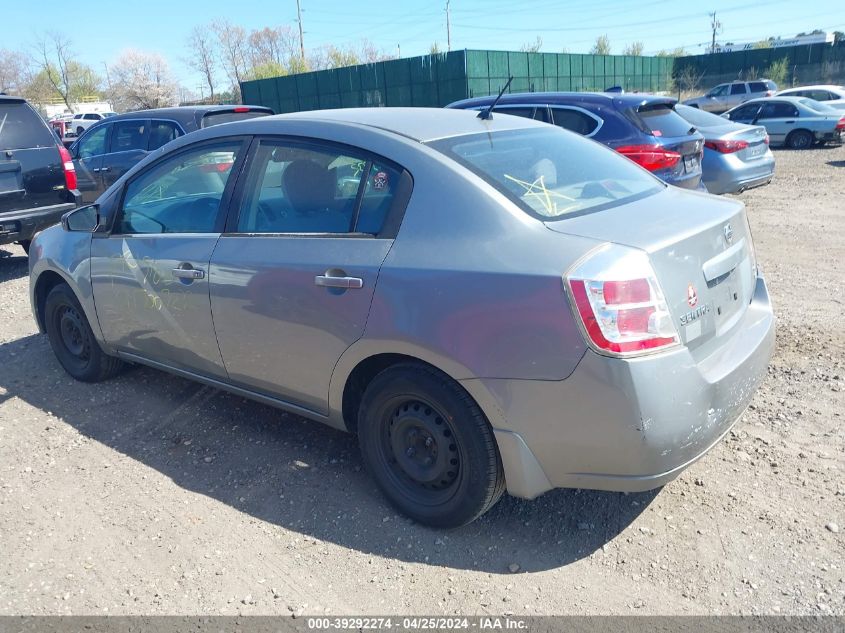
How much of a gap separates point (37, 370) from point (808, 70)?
47.7 meters

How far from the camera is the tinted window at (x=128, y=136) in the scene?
980 cm

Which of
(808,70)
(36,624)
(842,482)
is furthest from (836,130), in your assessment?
(808,70)

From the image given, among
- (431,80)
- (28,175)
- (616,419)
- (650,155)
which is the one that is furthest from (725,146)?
(431,80)

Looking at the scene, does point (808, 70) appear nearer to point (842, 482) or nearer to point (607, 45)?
point (607, 45)

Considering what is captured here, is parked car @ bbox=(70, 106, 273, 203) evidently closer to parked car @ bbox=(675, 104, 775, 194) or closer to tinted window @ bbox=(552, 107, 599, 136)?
tinted window @ bbox=(552, 107, 599, 136)

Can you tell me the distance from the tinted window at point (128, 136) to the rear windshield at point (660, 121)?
645 centimetres

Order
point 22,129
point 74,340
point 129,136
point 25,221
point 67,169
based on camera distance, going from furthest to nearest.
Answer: point 129,136
point 67,169
point 22,129
point 25,221
point 74,340

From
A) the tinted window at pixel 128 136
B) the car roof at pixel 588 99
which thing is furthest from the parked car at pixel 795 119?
the tinted window at pixel 128 136

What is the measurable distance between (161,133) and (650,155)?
20.6 ft

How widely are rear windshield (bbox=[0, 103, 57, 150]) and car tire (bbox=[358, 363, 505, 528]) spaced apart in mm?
6548

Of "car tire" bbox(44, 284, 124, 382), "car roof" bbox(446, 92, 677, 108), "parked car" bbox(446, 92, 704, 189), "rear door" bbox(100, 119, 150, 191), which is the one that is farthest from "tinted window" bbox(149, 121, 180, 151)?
"car tire" bbox(44, 284, 124, 382)

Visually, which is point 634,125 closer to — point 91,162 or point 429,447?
point 429,447

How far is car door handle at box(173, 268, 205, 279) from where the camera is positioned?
3.71 metres

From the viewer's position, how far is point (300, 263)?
129 inches
